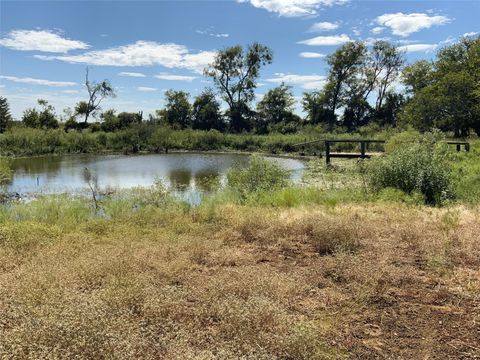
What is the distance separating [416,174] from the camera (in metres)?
10.8

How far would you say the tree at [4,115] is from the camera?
49.7 m

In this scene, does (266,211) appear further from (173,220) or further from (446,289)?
(446,289)

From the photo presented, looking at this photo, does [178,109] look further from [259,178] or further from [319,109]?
[259,178]

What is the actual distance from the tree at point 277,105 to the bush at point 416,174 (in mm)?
42001

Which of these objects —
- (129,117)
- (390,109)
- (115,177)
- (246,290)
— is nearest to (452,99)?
(390,109)

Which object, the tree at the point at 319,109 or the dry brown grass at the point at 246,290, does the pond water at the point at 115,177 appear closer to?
the dry brown grass at the point at 246,290

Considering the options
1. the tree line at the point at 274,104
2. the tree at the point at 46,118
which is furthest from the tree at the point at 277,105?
the tree at the point at 46,118

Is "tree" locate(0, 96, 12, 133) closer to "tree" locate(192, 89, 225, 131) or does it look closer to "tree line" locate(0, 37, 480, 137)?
"tree line" locate(0, 37, 480, 137)

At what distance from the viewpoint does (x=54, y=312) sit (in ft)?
12.2

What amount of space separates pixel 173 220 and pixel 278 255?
9.18 feet

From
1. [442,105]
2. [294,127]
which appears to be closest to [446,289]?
[442,105]

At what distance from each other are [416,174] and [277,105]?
1729 inches

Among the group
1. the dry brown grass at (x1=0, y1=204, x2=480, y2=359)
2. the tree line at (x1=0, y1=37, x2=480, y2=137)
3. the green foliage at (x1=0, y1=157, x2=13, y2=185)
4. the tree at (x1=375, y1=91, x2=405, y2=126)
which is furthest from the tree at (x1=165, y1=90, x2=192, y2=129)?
the dry brown grass at (x1=0, y1=204, x2=480, y2=359)

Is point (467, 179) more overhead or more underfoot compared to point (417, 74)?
more underfoot
